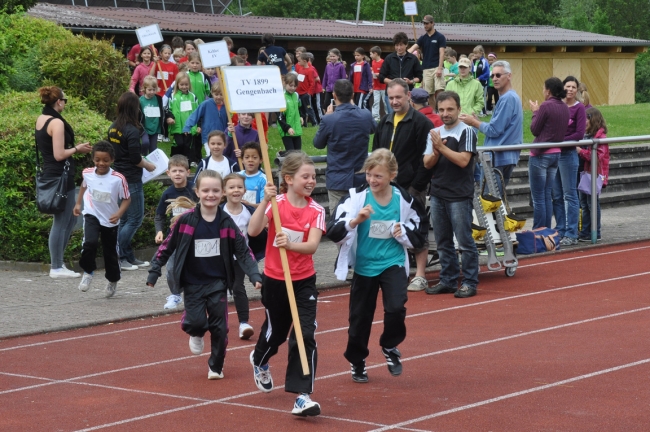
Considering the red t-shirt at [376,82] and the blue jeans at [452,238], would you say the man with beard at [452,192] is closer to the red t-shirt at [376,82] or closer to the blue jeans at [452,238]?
the blue jeans at [452,238]

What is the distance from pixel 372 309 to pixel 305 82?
54.8ft

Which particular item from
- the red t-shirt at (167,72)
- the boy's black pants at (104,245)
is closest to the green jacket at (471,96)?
the red t-shirt at (167,72)

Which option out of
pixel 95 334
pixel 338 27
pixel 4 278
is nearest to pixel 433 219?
pixel 95 334

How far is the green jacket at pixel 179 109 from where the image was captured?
56.3 feet

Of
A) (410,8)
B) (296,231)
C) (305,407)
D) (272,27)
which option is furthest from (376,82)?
(305,407)

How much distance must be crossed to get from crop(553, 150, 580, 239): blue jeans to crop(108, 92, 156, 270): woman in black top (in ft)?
18.0

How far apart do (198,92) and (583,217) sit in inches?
279

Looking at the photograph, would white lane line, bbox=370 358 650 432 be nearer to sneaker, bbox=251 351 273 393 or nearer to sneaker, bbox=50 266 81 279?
sneaker, bbox=251 351 273 393

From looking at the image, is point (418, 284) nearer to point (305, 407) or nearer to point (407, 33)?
point (305, 407)

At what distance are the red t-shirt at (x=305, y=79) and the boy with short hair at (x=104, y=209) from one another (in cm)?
1261

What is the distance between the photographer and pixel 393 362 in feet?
24.9

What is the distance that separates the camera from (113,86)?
18.8 m

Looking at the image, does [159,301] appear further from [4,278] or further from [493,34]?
[493,34]

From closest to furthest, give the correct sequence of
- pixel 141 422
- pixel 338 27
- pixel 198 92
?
pixel 141 422
pixel 198 92
pixel 338 27
